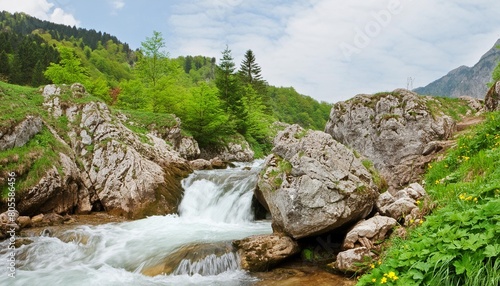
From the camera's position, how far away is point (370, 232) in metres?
8.53

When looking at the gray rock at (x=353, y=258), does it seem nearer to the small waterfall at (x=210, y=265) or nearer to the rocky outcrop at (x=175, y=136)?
the small waterfall at (x=210, y=265)

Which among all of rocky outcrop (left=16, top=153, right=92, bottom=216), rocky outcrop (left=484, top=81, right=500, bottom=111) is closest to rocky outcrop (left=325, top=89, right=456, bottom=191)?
rocky outcrop (left=484, top=81, right=500, bottom=111)

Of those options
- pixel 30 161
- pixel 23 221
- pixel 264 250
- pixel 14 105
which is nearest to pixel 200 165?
pixel 30 161

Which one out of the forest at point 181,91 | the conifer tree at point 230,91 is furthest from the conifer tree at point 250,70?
the conifer tree at point 230,91

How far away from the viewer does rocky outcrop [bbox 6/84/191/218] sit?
555 inches

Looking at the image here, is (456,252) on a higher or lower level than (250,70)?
lower

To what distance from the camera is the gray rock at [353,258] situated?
26.0 feet

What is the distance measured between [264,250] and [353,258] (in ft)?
8.44

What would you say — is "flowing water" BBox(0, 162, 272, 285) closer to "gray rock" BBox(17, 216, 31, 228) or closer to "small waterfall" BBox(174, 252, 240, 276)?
"small waterfall" BBox(174, 252, 240, 276)

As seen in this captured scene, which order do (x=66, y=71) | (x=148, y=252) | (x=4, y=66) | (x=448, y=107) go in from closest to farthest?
1. (x=148, y=252)
2. (x=448, y=107)
3. (x=66, y=71)
4. (x=4, y=66)

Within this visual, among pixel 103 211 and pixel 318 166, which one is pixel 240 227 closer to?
pixel 318 166

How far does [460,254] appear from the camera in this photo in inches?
146

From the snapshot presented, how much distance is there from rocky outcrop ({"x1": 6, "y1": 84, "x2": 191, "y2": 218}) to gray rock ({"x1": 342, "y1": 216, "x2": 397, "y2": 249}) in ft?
31.1

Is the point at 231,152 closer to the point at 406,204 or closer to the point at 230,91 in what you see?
the point at 230,91
